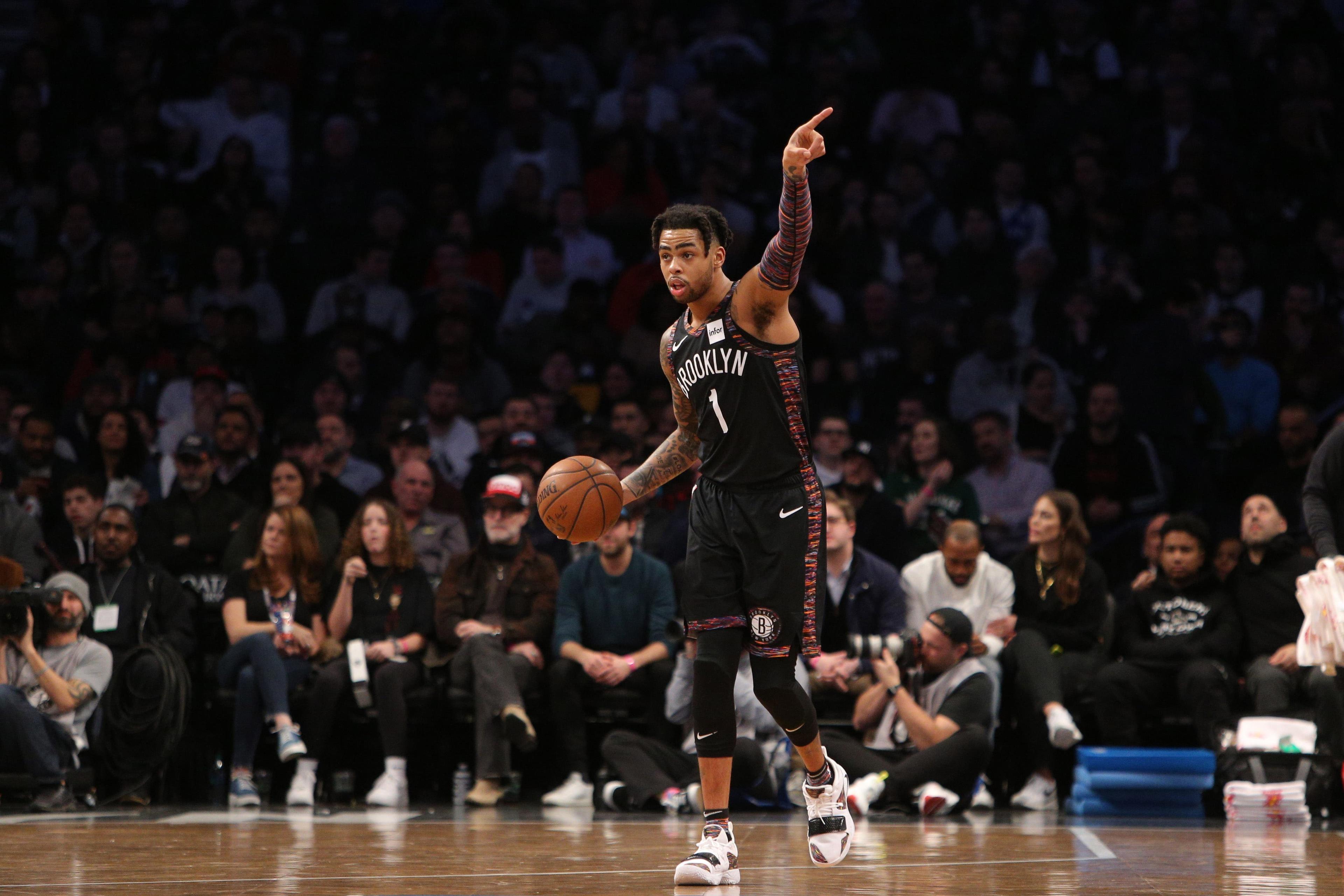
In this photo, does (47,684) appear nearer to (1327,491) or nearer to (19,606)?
(19,606)

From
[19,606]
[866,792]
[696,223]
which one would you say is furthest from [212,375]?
[696,223]

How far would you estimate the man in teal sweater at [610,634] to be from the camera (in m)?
9.11

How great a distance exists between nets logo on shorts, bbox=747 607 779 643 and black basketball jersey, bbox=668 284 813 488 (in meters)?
0.44

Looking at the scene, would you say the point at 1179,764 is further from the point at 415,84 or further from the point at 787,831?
the point at 415,84

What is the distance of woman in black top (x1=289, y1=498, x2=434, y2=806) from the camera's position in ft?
29.8

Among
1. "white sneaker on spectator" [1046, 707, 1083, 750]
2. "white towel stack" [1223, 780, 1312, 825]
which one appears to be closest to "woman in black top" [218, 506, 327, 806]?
"white sneaker on spectator" [1046, 707, 1083, 750]

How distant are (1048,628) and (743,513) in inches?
182

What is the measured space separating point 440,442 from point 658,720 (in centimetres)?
327

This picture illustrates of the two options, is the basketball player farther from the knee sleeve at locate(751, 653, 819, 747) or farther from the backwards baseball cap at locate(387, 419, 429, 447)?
the backwards baseball cap at locate(387, 419, 429, 447)

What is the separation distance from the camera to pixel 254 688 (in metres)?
9.08

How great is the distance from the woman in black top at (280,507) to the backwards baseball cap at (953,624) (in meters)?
3.80

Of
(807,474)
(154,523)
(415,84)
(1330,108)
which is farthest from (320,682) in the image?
(1330,108)

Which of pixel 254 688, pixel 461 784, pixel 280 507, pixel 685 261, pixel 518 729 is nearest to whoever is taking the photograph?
pixel 685 261

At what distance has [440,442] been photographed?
11.4 m
